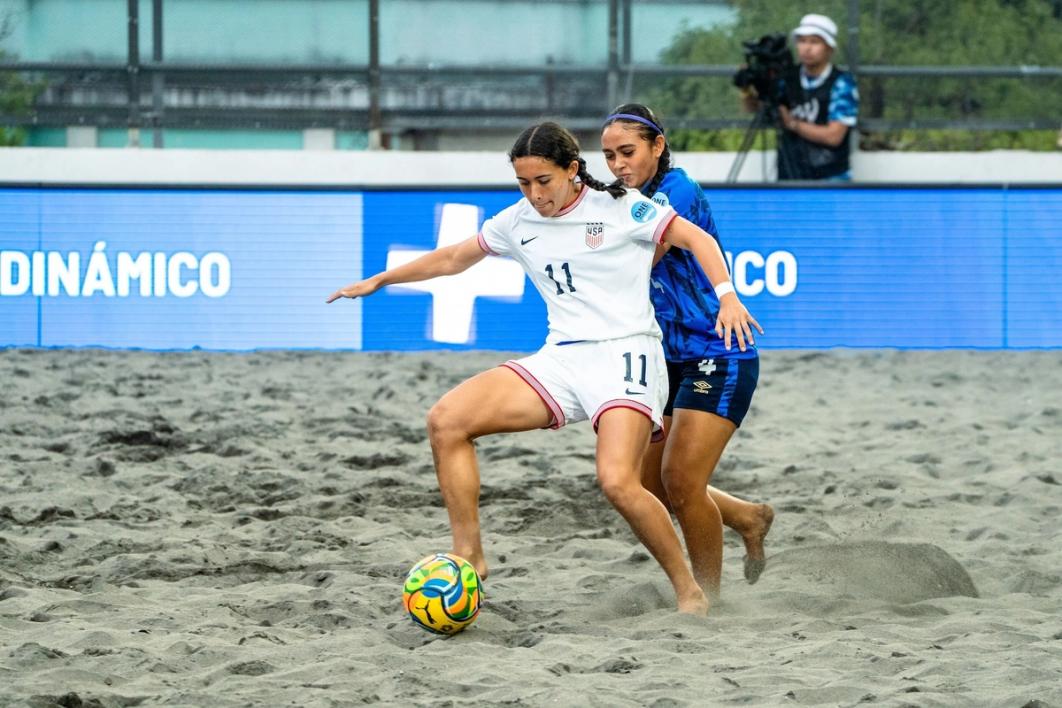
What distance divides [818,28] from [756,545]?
7.54 metres

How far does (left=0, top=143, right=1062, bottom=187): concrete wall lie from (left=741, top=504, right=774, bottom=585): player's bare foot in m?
7.37

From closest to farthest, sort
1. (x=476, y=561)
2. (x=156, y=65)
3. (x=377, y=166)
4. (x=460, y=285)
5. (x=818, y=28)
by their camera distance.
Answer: (x=476, y=561), (x=460, y=285), (x=818, y=28), (x=377, y=166), (x=156, y=65)

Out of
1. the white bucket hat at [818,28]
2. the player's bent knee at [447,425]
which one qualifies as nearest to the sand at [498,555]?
the player's bent knee at [447,425]

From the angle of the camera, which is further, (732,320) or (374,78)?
(374,78)

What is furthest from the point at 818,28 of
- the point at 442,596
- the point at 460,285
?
the point at 442,596

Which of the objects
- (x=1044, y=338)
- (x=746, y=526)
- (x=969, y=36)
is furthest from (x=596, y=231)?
(x=969, y=36)

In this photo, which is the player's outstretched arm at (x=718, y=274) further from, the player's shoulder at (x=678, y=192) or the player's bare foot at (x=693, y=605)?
the player's bare foot at (x=693, y=605)

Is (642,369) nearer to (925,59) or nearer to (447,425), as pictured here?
(447,425)

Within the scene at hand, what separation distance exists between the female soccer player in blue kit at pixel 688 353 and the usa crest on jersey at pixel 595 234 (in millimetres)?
216

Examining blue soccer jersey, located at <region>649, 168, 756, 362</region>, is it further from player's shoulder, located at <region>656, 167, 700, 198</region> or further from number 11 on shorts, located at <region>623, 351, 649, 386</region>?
number 11 on shorts, located at <region>623, 351, 649, 386</region>

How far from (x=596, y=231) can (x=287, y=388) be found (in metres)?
5.49

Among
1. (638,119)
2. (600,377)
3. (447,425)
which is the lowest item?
(447,425)

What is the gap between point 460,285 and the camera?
11.7 m

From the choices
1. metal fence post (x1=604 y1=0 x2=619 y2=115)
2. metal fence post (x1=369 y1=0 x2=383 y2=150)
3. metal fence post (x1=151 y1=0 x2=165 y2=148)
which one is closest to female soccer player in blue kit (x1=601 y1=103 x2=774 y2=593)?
metal fence post (x1=604 y1=0 x2=619 y2=115)
